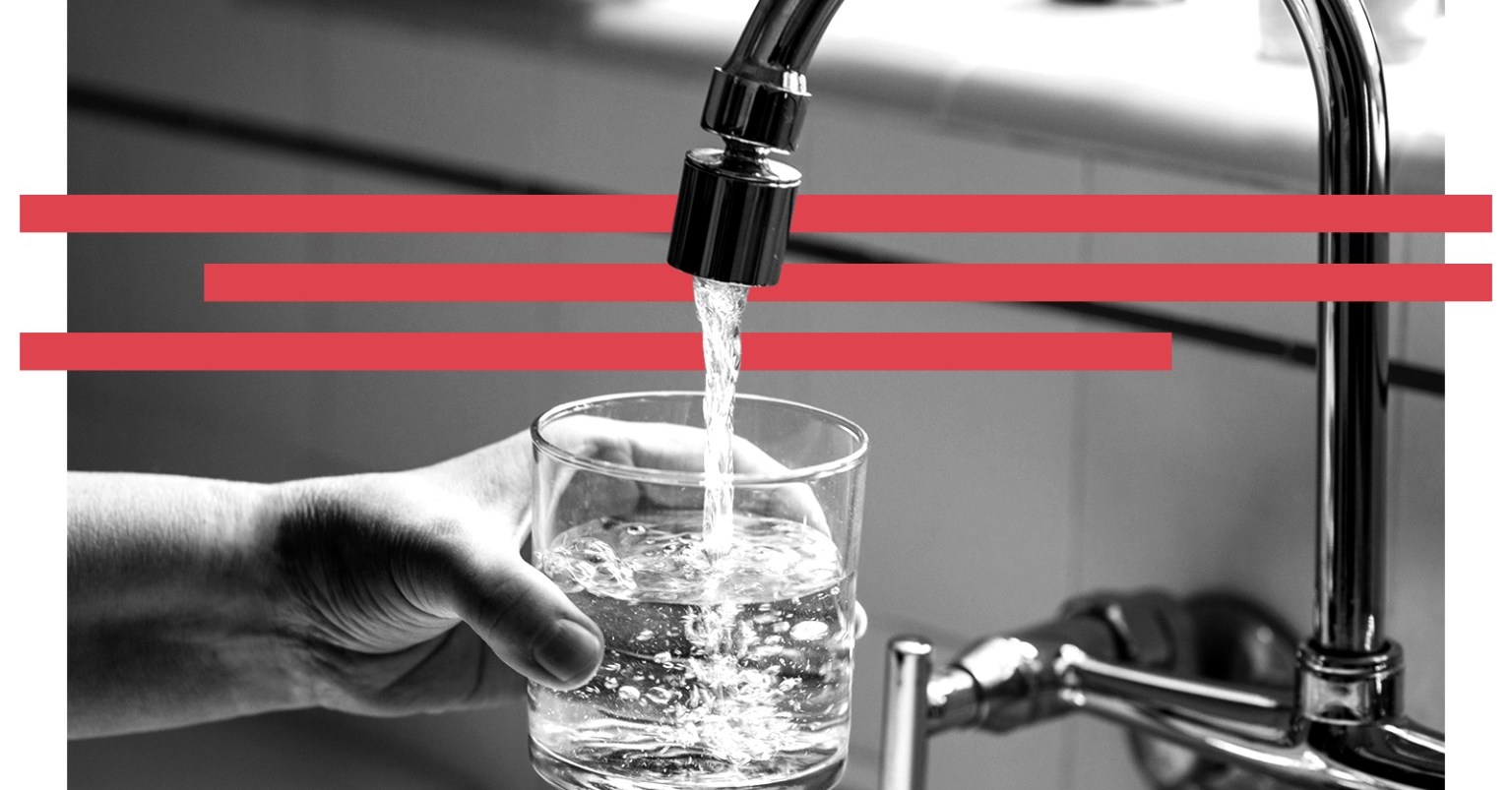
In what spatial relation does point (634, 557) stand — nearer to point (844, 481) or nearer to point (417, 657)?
point (844, 481)

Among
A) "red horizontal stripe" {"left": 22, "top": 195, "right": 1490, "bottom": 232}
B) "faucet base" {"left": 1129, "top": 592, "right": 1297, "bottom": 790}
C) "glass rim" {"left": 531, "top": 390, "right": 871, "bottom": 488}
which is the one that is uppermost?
"red horizontal stripe" {"left": 22, "top": 195, "right": 1490, "bottom": 232}

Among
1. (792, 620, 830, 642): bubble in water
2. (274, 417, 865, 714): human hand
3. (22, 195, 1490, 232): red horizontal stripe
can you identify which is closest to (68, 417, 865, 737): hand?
(274, 417, 865, 714): human hand

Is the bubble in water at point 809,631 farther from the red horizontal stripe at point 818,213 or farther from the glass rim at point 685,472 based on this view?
the red horizontal stripe at point 818,213

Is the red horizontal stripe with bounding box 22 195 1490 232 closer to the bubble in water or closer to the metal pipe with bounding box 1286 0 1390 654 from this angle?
the metal pipe with bounding box 1286 0 1390 654

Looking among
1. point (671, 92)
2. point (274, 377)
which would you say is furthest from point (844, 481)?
point (274, 377)

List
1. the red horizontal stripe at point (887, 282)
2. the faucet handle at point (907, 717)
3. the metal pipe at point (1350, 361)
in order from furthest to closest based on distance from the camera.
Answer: the red horizontal stripe at point (887, 282), the faucet handle at point (907, 717), the metal pipe at point (1350, 361)

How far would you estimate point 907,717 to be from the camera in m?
0.75

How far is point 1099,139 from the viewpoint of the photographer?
39.8 inches

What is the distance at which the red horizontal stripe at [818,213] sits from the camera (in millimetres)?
859

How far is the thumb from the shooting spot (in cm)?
58

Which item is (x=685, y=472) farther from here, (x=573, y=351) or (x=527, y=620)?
(x=573, y=351)

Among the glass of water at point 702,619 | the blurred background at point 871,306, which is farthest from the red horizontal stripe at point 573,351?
the glass of water at point 702,619

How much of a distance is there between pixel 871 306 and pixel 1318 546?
1.61 ft
